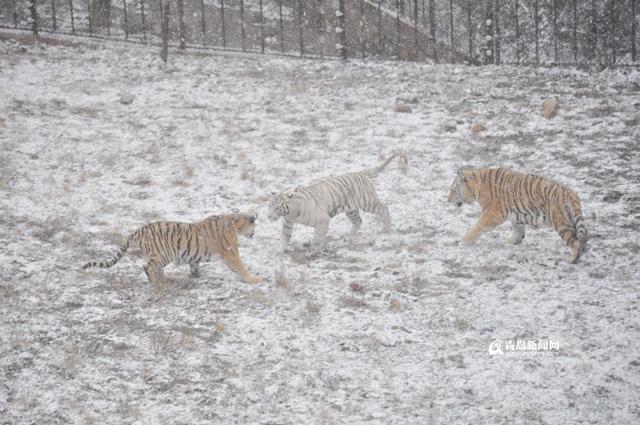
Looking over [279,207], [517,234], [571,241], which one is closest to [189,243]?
[279,207]

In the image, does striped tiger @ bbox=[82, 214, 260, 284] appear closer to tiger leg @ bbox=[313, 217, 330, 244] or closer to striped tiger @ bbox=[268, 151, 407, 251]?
striped tiger @ bbox=[268, 151, 407, 251]

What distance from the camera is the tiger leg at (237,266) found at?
812cm

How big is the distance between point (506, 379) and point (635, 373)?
1069 millimetres

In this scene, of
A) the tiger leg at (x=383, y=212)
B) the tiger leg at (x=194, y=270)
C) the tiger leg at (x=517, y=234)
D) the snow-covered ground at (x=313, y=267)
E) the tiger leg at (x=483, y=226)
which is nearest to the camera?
the snow-covered ground at (x=313, y=267)

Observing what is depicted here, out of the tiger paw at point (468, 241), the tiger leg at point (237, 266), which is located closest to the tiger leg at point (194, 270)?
the tiger leg at point (237, 266)

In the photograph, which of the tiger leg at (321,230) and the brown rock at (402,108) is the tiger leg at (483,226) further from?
the brown rock at (402,108)

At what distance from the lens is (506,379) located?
5988mm

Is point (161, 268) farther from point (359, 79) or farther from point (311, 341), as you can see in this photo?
point (359, 79)

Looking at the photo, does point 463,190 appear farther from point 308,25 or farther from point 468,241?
point 308,25

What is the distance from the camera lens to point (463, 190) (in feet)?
30.6

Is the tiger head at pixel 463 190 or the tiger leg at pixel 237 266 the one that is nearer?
the tiger leg at pixel 237 266

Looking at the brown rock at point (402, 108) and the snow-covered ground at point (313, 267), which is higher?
the brown rock at point (402, 108)

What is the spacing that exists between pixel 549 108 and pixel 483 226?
572 cm

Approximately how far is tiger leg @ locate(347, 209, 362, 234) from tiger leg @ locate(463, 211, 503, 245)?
5.54 feet
